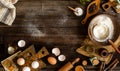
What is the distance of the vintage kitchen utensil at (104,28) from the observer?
271cm

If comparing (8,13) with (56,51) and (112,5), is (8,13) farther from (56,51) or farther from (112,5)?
(112,5)

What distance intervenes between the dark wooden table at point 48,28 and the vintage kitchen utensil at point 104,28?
61mm

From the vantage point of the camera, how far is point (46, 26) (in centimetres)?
276

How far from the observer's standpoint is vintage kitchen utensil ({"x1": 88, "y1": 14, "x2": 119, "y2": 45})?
107 inches

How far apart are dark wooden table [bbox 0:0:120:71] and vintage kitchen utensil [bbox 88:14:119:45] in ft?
0.20

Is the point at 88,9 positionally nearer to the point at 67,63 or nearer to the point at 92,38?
the point at 92,38

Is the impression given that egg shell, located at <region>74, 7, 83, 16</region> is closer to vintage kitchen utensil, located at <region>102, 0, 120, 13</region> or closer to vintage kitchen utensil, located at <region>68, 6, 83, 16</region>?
vintage kitchen utensil, located at <region>68, 6, 83, 16</region>

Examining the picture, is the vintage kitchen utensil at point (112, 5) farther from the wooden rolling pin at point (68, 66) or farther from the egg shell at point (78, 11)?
the wooden rolling pin at point (68, 66)

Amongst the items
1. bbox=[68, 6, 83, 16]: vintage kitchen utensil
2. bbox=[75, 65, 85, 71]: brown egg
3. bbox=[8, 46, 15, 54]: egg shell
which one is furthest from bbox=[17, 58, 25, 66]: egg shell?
bbox=[68, 6, 83, 16]: vintage kitchen utensil

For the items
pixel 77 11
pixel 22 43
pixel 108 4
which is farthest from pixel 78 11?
pixel 22 43

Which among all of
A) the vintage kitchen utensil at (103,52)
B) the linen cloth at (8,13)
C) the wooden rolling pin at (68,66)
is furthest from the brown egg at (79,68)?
the linen cloth at (8,13)

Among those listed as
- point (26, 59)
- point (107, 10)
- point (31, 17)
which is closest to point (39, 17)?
point (31, 17)

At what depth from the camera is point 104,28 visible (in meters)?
2.74

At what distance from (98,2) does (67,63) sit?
1.53 ft
